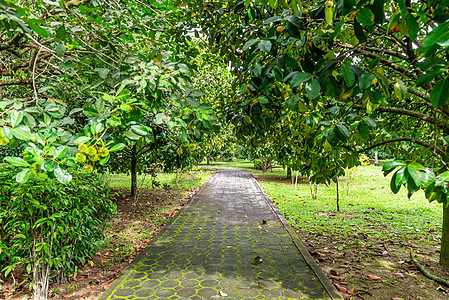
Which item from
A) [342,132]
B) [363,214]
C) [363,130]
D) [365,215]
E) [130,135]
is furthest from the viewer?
[363,214]

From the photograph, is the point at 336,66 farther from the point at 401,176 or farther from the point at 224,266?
the point at 224,266

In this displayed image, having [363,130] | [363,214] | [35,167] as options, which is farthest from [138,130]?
[363,214]

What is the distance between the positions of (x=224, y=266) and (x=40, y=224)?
8.43ft

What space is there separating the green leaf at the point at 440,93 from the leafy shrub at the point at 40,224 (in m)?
3.47

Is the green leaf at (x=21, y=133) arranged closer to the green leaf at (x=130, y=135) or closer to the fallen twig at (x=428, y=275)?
the green leaf at (x=130, y=135)

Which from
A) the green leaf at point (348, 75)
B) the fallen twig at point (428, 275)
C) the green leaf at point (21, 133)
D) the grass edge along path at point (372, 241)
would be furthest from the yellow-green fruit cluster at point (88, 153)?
the fallen twig at point (428, 275)

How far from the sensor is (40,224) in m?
2.96

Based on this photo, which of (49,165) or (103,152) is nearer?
(49,165)

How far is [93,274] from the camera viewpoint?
12.7ft

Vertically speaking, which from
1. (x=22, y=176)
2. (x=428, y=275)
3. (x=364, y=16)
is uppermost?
(x=364, y=16)

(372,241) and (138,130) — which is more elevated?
(138,130)

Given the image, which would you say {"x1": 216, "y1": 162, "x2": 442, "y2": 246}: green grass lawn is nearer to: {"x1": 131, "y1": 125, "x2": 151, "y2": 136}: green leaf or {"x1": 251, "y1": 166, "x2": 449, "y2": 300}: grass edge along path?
{"x1": 251, "y1": 166, "x2": 449, "y2": 300}: grass edge along path

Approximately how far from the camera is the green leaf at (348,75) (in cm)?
175

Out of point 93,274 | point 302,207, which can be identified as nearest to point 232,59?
point 93,274
